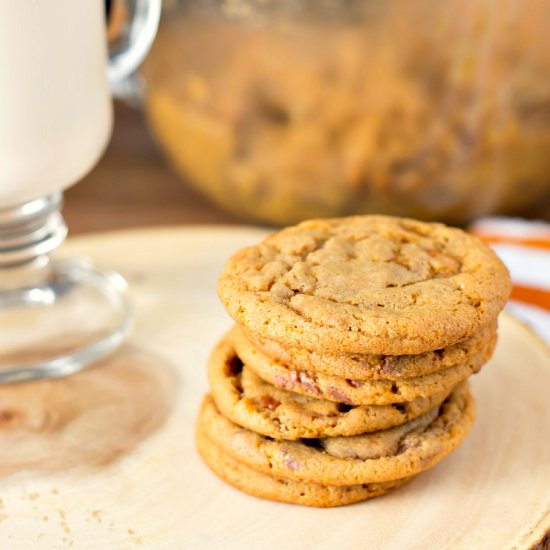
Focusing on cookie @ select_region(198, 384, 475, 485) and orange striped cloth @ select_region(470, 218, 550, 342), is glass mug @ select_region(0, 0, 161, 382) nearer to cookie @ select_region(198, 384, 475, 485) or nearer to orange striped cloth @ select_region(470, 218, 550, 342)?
cookie @ select_region(198, 384, 475, 485)

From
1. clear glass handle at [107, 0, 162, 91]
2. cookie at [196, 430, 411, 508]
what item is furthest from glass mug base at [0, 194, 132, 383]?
cookie at [196, 430, 411, 508]

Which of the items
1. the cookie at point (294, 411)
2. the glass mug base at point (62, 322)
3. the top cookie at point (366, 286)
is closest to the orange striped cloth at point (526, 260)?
the top cookie at point (366, 286)

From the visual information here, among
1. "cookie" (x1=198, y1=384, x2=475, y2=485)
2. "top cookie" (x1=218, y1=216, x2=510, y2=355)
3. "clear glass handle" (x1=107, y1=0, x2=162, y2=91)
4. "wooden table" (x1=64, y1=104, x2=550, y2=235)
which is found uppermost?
"clear glass handle" (x1=107, y1=0, x2=162, y2=91)

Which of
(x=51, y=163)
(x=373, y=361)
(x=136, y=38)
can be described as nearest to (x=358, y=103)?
(x=136, y=38)

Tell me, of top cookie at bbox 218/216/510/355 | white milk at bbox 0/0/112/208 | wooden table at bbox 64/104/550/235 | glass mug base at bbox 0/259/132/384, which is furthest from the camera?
wooden table at bbox 64/104/550/235

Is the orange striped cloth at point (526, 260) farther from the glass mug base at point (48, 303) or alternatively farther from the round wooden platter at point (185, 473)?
the glass mug base at point (48, 303)

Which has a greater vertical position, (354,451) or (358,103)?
(358,103)

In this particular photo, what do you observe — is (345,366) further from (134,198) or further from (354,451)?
(134,198)

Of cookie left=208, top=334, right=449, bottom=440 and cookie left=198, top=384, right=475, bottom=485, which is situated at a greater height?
cookie left=208, top=334, right=449, bottom=440

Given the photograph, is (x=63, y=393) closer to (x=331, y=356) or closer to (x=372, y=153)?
(x=331, y=356)
